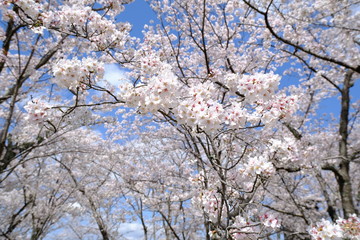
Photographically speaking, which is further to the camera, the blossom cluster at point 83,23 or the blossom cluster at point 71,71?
the blossom cluster at point 83,23

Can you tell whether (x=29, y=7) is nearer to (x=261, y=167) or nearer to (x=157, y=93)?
(x=157, y=93)

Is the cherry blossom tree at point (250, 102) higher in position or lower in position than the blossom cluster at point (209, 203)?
higher

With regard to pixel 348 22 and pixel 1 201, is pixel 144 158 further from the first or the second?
pixel 348 22

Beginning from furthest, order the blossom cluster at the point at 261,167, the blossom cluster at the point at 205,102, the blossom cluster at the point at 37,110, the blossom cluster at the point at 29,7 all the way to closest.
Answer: the blossom cluster at the point at 29,7 → the blossom cluster at the point at 261,167 → the blossom cluster at the point at 37,110 → the blossom cluster at the point at 205,102

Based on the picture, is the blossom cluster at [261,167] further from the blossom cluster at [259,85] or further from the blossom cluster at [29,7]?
the blossom cluster at [29,7]

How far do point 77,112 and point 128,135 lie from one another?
711 centimetres

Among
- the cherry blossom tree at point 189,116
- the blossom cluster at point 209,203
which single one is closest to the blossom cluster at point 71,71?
the cherry blossom tree at point 189,116

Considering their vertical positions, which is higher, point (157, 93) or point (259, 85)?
point (259, 85)

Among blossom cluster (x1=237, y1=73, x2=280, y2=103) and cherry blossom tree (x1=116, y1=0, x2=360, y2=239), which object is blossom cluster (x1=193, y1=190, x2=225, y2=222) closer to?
cherry blossom tree (x1=116, y1=0, x2=360, y2=239)

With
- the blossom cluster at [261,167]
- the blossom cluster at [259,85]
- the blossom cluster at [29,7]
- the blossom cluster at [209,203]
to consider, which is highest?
the blossom cluster at [29,7]

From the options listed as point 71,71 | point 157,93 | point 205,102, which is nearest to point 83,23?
point 71,71

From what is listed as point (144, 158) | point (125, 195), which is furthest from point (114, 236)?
point (144, 158)

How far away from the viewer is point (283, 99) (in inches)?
110

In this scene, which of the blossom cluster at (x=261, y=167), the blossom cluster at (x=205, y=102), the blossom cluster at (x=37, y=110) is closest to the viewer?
the blossom cluster at (x=205, y=102)
